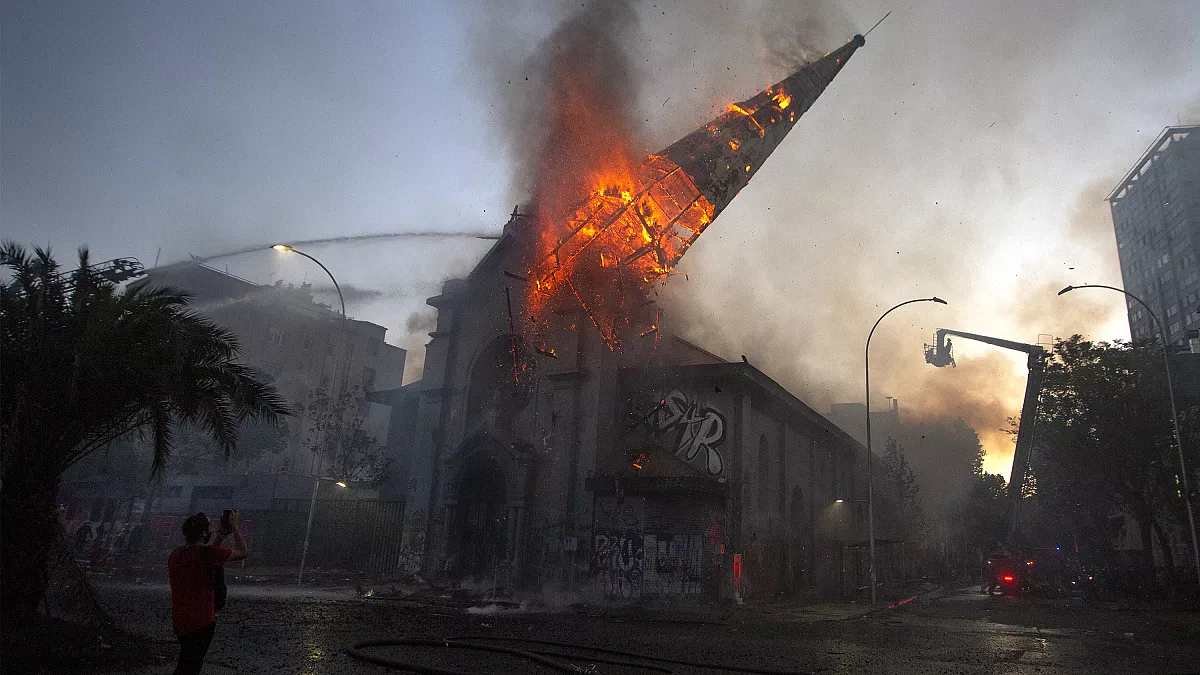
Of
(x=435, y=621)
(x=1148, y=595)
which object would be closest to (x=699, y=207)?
(x=435, y=621)

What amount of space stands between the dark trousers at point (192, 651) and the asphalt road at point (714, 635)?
10.8 ft

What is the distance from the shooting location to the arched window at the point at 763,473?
29.5 m

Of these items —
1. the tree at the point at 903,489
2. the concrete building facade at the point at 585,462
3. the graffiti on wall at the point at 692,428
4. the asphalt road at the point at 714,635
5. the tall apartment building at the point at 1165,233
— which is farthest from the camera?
the tall apartment building at the point at 1165,233

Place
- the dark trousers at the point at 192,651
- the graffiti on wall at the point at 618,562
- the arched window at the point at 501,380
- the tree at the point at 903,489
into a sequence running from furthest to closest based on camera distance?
the tree at the point at 903,489, the arched window at the point at 501,380, the graffiti on wall at the point at 618,562, the dark trousers at the point at 192,651

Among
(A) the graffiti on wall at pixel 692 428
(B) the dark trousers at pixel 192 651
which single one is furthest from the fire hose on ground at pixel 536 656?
(A) the graffiti on wall at pixel 692 428

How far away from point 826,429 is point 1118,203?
94184 mm

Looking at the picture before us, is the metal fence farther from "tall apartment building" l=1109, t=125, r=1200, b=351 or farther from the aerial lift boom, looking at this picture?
"tall apartment building" l=1109, t=125, r=1200, b=351

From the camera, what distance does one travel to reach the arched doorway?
1033 inches

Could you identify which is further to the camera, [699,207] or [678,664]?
[699,207]

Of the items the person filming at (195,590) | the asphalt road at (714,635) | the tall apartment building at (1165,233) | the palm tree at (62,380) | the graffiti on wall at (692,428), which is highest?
the tall apartment building at (1165,233)

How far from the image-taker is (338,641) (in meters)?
12.8

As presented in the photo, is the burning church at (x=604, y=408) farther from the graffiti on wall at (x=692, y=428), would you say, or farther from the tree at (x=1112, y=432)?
the tree at (x=1112, y=432)

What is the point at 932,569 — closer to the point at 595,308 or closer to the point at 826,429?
the point at 826,429

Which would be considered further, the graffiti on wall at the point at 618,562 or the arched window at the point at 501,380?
the arched window at the point at 501,380
